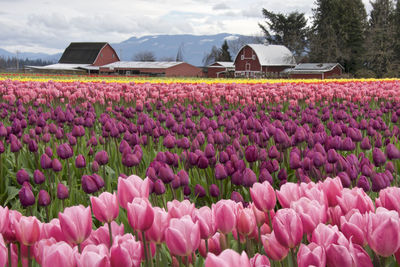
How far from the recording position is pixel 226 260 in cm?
127

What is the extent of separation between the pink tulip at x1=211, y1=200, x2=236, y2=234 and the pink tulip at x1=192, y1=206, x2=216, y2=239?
2 cm

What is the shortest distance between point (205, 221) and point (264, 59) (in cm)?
7500

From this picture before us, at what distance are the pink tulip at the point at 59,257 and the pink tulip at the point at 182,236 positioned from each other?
1.10 feet

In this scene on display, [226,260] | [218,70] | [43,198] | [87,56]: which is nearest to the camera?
[226,260]

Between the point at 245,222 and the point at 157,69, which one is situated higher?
the point at 157,69

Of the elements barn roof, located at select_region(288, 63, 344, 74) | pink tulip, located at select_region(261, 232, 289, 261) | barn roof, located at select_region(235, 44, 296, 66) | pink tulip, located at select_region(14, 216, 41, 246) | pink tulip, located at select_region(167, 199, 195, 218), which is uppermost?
barn roof, located at select_region(235, 44, 296, 66)

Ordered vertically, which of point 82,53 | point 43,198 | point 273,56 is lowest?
point 43,198

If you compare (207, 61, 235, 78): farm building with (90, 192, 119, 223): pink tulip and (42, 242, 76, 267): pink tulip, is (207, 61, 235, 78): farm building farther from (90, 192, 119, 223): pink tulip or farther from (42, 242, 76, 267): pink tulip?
(42, 242, 76, 267): pink tulip

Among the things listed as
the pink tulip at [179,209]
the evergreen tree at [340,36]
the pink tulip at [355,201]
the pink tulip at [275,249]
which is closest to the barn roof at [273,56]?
the evergreen tree at [340,36]

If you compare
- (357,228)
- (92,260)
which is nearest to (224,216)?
(357,228)

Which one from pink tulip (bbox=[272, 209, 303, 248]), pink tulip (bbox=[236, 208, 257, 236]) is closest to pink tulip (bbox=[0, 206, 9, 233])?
pink tulip (bbox=[236, 208, 257, 236])

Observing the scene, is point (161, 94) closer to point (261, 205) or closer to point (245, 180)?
point (245, 180)

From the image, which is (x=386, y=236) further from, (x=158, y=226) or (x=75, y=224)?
(x=75, y=224)

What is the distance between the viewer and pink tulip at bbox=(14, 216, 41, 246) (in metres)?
1.86
